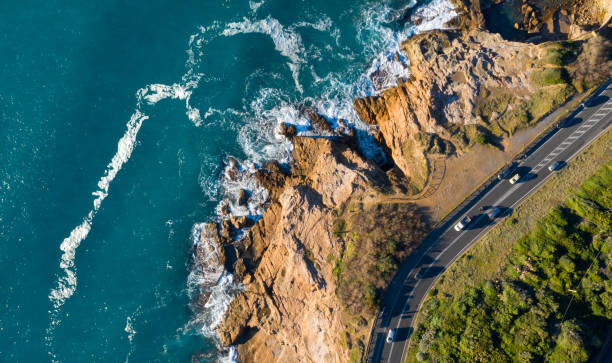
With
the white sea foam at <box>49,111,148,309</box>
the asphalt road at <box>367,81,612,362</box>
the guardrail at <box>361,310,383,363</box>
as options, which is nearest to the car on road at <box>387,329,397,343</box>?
the asphalt road at <box>367,81,612,362</box>

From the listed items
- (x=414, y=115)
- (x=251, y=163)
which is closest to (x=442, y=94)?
(x=414, y=115)

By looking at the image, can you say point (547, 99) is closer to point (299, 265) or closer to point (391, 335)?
point (391, 335)

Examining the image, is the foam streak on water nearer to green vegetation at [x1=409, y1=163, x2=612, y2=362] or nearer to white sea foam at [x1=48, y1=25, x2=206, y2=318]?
white sea foam at [x1=48, y1=25, x2=206, y2=318]

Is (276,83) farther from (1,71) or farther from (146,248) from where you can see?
(1,71)

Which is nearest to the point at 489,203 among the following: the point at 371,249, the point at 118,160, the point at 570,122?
the point at 570,122

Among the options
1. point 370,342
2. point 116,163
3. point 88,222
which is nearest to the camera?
point 370,342

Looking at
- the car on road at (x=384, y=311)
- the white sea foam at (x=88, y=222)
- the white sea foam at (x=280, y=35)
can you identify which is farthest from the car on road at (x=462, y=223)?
the white sea foam at (x=88, y=222)

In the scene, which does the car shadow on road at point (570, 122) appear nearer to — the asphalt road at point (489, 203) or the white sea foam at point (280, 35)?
the asphalt road at point (489, 203)
